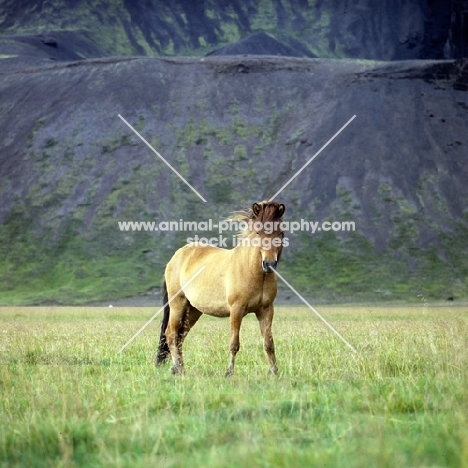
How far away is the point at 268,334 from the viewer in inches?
499

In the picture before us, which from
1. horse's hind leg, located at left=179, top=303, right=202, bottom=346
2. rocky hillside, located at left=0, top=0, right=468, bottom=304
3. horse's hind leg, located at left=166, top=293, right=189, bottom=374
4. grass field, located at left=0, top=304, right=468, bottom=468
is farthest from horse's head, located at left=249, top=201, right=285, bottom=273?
rocky hillside, located at left=0, top=0, right=468, bottom=304

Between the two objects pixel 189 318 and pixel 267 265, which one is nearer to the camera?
pixel 267 265

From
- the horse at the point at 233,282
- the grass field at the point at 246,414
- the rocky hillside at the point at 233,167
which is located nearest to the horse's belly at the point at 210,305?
the horse at the point at 233,282

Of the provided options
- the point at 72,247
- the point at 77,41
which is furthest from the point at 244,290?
the point at 77,41

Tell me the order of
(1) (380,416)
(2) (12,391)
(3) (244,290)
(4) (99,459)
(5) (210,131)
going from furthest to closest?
(5) (210,131)
(3) (244,290)
(2) (12,391)
(1) (380,416)
(4) (99,459)

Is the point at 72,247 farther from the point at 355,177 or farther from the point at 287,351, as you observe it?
the point at 287,351

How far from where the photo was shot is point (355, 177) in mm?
95750

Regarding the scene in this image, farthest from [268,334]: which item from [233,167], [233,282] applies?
[233,167]

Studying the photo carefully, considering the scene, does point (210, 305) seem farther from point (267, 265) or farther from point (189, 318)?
point (267, 265)

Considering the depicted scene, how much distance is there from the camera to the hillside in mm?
87312

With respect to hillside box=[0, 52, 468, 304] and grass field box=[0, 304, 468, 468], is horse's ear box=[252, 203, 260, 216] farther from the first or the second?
hillside box=[0, 52, 468, 304]

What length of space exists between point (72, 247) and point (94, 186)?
10078 mm

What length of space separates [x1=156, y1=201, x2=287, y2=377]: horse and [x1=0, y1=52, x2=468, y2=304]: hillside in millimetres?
64709

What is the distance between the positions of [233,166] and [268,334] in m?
89.9
